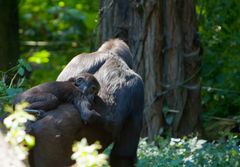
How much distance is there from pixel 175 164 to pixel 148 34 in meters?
2.59

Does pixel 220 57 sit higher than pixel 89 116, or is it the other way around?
pixel 89 116

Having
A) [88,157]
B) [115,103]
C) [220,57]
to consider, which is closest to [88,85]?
[115,103]

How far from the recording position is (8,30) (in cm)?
1237

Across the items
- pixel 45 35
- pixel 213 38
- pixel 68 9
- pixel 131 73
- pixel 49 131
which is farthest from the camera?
pixel 45 35

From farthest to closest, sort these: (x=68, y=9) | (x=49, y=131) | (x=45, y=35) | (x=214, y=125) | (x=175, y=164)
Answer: (x=45, y=35)
(x=68, y=9)
(x=214, y=125)
(x=175, y=164)
(x=49, y=131)

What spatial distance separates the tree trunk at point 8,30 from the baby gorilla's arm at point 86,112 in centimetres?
654

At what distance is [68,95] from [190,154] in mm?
2005

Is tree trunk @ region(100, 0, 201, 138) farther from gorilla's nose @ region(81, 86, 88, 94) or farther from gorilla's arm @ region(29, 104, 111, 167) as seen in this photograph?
gorilla's arm @ region(29, 104, 111, 167)

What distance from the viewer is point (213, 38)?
10.8 meters

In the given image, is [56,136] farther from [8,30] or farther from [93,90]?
[8,30]

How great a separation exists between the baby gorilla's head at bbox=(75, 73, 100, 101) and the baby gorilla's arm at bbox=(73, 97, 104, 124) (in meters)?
0.05

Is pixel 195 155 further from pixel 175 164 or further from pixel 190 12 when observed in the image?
pixel 190 12

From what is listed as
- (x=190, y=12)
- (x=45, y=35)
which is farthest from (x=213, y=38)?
(x=45, y=35)

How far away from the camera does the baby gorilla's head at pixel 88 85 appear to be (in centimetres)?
575
